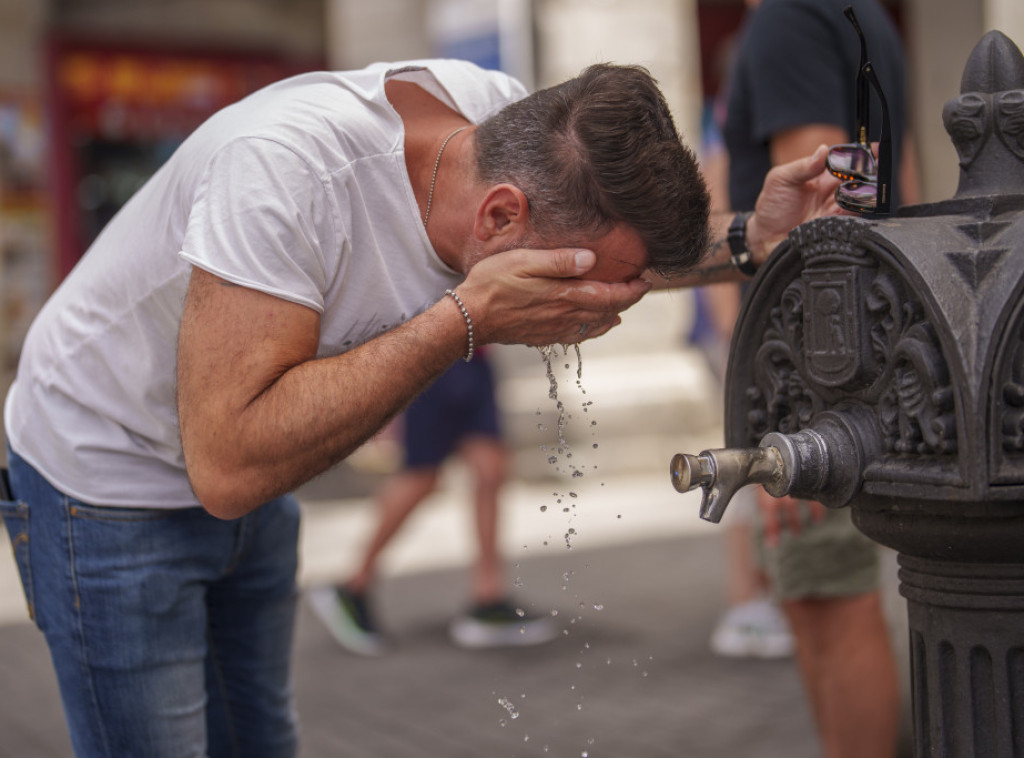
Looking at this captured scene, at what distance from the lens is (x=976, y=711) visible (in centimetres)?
155

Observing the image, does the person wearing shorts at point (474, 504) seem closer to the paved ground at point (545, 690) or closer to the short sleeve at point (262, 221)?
the paved ground at point (545, 690)

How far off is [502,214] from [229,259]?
40 cm

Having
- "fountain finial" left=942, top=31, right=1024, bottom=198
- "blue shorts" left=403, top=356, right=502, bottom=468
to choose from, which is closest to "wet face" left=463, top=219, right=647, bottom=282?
"fountain finial" left=942, top=31, right=1024, bottom=198

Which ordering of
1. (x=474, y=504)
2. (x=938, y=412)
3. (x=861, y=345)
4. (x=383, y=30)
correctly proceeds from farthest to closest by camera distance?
(x=383, y=30) < (x=474, y=504) < (x=861, y=345) < (x=938, y=412)

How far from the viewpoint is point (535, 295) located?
1.76 meters

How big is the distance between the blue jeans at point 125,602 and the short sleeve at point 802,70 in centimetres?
128

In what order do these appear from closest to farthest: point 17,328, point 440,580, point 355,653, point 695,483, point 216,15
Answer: point 695,483
point 355,653
point 440,580
point 17,328
point 216,15

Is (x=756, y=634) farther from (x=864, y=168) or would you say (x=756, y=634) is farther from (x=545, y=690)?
(x=864, y=168)

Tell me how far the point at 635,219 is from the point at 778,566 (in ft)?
3.59

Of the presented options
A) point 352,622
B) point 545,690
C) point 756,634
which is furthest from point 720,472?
point 352,622

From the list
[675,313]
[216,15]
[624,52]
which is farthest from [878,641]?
[216,15]

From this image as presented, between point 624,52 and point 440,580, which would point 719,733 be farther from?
point 624,52

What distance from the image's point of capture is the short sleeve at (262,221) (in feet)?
5.46

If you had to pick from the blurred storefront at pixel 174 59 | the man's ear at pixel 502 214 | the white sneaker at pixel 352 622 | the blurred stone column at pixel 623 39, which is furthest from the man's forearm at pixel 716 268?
the blurred stone column at pixel 623 39
